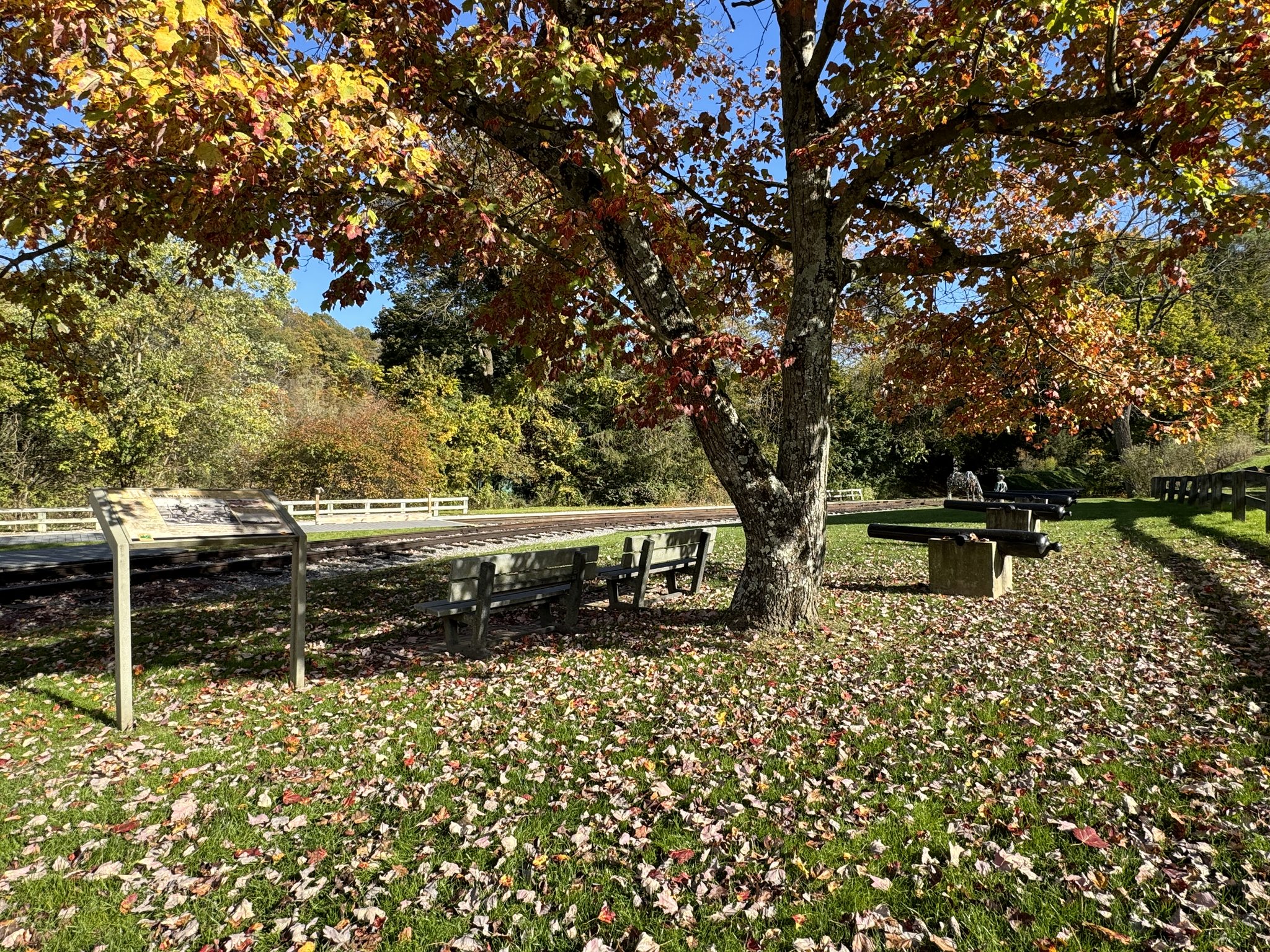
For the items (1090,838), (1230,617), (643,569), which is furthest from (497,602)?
(1230,617)

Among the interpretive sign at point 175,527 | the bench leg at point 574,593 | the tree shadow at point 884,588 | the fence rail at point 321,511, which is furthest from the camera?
the fence rail at point 321,511

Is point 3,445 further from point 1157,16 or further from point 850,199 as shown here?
point 1157,16

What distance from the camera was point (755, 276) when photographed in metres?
9.92

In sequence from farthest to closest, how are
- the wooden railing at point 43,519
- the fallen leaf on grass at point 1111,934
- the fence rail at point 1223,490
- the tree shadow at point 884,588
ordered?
the wooden railing at point 43,519
the fence rail at point 1223,490
the tree shadow at point 884,588
the fallen leaf on grass at point 1111,934

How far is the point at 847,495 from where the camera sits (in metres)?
44.8

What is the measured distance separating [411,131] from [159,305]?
25300 millimetres

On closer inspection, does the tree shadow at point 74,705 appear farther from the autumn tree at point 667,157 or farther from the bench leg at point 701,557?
the bench leg at point 701,557

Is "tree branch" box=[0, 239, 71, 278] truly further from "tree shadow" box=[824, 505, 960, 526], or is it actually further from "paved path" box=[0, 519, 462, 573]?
"tree shadow" box=[824, 505, 960, 526]

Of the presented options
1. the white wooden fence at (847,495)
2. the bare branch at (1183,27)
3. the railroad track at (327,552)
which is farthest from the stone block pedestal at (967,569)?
the white wooden fence at (847,495)

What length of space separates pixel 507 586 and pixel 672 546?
2.78m

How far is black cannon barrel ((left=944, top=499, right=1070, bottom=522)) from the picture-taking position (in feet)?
38.3

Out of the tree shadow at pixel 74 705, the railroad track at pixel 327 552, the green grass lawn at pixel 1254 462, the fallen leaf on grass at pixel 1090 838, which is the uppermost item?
the green grass lawn at pixel 1254 462

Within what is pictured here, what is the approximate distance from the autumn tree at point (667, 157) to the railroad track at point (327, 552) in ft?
16.5

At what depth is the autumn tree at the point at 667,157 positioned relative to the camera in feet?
17.8
